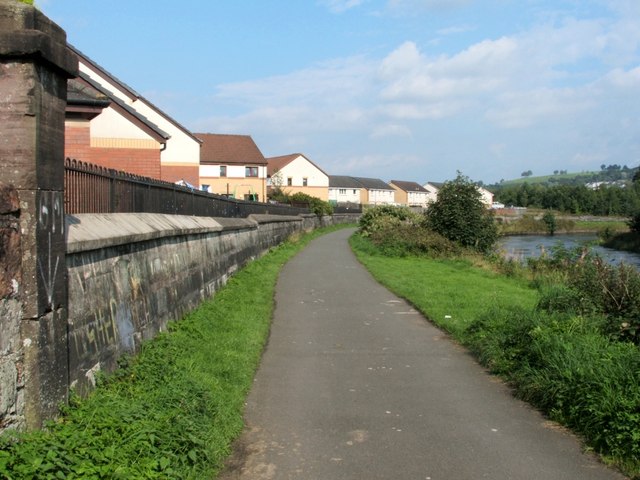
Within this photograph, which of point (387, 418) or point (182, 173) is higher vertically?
point (182, 173)

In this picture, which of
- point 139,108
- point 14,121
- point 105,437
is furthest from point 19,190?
point 139,108

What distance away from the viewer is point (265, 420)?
621cm

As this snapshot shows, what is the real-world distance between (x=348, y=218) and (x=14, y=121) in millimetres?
68380

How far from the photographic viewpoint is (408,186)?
133125mm

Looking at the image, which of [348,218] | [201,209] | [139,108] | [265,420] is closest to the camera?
[265,420]

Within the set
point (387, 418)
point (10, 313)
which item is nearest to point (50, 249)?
point (10, 313)

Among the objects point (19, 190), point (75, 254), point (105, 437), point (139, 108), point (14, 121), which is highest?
point (139, 108)

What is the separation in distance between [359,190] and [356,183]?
1.36 meters

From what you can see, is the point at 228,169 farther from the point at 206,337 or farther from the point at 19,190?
the point at 19,190

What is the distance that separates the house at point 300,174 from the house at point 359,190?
15160 millimetres

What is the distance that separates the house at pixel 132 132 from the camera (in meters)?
20.6

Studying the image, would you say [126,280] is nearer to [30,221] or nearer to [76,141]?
[30,221]

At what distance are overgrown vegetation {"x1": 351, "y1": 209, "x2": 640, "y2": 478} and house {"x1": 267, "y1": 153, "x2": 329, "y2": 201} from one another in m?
72.2

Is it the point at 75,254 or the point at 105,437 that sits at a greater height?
the point at 75,254
